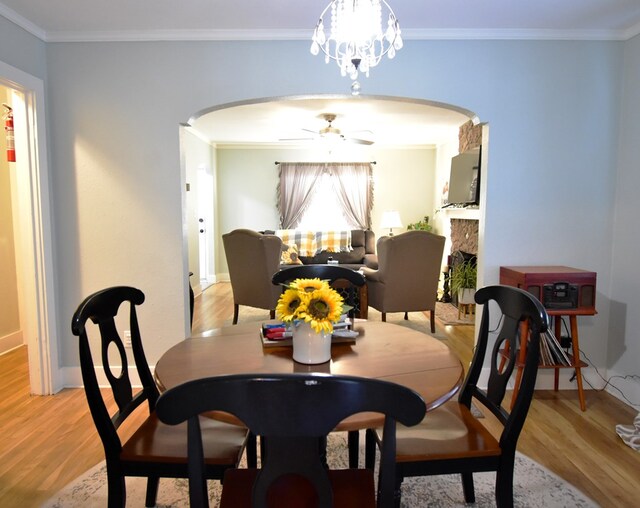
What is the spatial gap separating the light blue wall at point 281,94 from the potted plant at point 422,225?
428 centimetres

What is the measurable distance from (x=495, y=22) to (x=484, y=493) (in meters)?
2.58

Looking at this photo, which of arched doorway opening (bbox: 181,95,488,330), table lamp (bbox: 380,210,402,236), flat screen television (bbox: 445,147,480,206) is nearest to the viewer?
flat screen television (bbox: 445,147,480,206)

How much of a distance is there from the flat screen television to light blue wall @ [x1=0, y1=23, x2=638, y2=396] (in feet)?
6.64

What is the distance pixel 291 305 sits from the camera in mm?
1373

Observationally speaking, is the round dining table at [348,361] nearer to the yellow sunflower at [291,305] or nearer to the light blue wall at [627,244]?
the yellow sunflower at [291,305]

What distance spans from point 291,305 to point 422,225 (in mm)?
6221

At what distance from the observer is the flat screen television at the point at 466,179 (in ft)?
16.3

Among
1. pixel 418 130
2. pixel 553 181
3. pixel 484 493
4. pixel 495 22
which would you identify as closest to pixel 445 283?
pixel 418 130

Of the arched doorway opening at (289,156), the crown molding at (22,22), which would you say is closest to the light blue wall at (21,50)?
the crown molding at (22,22)

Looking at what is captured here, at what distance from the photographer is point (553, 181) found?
2.91m

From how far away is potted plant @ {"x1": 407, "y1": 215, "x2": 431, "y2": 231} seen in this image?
7.29 metres

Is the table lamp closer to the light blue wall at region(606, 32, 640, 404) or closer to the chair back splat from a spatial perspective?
the light blue wall at region(606, 32, 640, 404)

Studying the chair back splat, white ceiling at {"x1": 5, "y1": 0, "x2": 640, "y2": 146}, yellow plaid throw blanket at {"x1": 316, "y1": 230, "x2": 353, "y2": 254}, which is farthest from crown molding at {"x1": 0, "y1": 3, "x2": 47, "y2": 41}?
yellow plaid throw blanket at {"x1": 316, "y1": 230, "x2": 353, "y2": 254}

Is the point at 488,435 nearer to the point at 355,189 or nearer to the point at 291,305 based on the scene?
the point at 291,305
